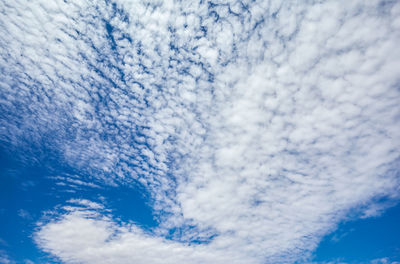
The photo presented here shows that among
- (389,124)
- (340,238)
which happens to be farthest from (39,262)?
(389,124)

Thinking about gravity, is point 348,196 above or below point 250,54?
below

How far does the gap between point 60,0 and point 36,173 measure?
902 cm

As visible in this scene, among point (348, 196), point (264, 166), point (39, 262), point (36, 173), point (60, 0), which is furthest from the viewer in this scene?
point (39, 262)

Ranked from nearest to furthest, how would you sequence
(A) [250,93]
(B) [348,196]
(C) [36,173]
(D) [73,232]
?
1. (A) [250,93]
2. (C) [36,173]
3. (B) [348,196]
4. (D) [73,232]

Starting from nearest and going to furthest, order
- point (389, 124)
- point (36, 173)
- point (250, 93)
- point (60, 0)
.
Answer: point (60, 0) < point (250, 93) < point (389, 124) < point (36, 173)

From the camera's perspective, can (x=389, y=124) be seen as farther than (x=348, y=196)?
No

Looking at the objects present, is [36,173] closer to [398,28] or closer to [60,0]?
[60,0]

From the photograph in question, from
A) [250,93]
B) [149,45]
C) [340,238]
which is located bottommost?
[340,238]

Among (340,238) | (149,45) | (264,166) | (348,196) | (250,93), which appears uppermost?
(149,45)

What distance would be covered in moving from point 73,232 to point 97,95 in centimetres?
1224

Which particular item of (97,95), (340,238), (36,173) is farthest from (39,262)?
(340,238)

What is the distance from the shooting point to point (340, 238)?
1410cm

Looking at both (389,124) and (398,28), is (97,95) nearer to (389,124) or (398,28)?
(398,28)

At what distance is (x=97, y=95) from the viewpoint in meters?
7.14
